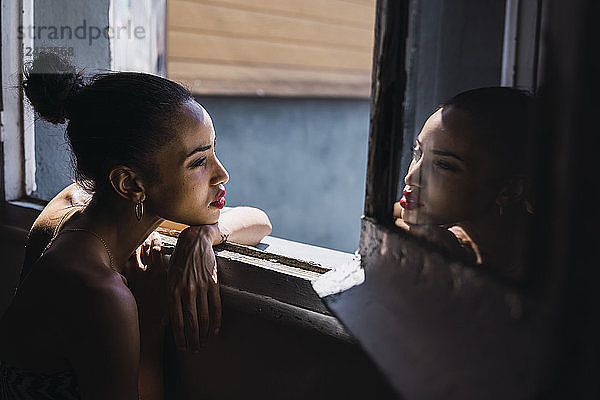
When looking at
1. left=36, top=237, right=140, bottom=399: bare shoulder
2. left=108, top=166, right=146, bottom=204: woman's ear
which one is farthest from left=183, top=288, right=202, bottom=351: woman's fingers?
left=108, top=166, right=146, bottom=204: woman's ear

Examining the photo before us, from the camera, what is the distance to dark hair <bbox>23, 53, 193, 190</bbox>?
1071mm

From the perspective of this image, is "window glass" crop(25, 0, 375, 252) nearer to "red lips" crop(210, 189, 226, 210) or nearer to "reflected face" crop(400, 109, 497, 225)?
"red lips" crop(210, 189, 226, 210)

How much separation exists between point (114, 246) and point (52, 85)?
356 millimetres

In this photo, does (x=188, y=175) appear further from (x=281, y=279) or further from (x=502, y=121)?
(x=502, y=121)

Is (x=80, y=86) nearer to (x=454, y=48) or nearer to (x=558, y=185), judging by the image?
(x=454, y=48)

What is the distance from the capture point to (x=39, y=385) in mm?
1072

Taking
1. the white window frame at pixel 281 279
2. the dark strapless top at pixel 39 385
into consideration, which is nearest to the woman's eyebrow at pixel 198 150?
the white window frame at pixel 281 279

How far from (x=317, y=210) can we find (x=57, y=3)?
7.90 ft

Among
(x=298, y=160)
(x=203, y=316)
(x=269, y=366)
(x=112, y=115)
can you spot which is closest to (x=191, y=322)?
(x=203, y=316)

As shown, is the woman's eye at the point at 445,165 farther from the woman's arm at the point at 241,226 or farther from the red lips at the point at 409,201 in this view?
the woman's arm at the point at 241,226

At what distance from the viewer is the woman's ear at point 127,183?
1087mm

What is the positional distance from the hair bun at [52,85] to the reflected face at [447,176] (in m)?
0.82

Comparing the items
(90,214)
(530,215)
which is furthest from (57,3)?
(530,215)

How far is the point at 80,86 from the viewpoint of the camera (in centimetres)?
116
